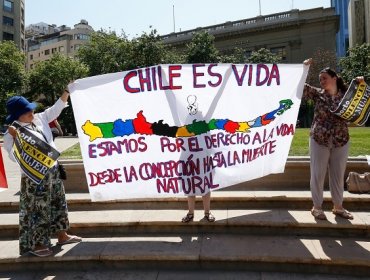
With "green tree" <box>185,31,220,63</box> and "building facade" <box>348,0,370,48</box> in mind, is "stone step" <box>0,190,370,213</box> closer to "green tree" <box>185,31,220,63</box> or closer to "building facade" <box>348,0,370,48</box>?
"green tree" <box>185,31,220,63</box>

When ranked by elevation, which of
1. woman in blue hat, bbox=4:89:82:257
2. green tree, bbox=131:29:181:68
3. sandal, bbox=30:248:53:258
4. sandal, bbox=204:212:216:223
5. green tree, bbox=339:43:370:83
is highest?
green tree, bbox=131:29:181:68

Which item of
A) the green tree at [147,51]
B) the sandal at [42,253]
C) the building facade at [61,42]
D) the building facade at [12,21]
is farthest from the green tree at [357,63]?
the building facade at [61,42]

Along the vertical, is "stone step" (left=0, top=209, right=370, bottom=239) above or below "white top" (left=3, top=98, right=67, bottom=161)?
below

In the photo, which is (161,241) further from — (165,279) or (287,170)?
(287,170)

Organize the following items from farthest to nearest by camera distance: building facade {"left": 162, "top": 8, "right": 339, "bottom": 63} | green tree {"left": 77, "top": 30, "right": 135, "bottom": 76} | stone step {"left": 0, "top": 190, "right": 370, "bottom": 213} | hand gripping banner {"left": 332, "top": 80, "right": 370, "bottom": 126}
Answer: building facade {"left": 162, "top": 8, "right": 339, "bottom": 63} → green tree {"left": 77, "top": 30, "right": 135, "bottom": 76} → stone step {"left": 0, "top": 190, "right": 370, "bottom": 213} → hand gripping banner {"left": 332, "top": 80, "right": 370, "bottom": 126}

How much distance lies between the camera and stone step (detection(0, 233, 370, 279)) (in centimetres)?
370

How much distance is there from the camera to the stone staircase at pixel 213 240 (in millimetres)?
3752

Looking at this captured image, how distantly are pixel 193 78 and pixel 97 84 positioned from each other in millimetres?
1189

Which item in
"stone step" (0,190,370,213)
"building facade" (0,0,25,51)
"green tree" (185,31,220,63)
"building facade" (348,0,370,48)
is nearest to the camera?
"stone step" (0,190,370,213)

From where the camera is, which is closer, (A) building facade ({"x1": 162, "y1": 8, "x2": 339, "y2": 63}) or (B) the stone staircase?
(B) the stone staircase

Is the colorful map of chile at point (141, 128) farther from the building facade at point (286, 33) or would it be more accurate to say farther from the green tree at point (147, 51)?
the building facade at point (286, 33)

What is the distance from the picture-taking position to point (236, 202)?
16.6 feet

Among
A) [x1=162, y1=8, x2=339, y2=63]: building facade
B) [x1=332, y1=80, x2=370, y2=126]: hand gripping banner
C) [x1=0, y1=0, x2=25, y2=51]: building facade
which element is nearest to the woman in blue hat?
[x1=332, y1=80, x2=370, y2=126]: hand gripping banner

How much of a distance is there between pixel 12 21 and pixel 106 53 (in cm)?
4369
